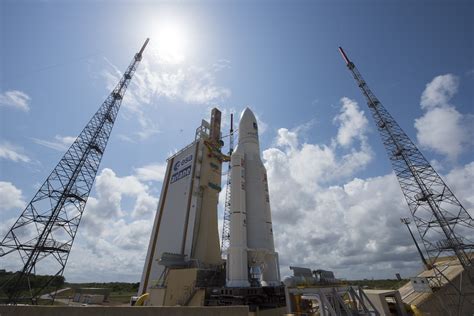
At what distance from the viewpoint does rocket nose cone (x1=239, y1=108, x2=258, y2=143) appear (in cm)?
2506

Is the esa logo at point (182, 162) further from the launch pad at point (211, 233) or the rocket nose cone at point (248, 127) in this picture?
the rocket nose cone at point (248, 127)

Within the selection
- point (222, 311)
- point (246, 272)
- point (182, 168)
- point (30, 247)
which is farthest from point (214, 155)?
point (222, 311)

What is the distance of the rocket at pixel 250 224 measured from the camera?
18547 millimetres

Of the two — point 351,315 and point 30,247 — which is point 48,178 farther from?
point 351,315

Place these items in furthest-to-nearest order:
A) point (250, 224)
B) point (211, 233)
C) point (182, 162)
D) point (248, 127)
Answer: point (182, 162) < point (211, 233) < point (248, 127) < point (250, 224)

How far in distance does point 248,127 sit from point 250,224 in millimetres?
10343

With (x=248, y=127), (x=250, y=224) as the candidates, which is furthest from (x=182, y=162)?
(x=250, y=224)

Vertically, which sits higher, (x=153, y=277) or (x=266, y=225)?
(x=266, y=225)

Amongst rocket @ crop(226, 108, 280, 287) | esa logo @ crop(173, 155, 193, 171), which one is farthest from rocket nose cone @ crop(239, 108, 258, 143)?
esa logo @ crop(173, 155, 193, 171)

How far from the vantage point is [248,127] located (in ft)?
83.5

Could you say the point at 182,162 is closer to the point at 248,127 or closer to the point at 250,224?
the point at 248,127

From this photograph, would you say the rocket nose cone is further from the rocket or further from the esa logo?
the esa logo

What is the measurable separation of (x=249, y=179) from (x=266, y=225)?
4.56 meters

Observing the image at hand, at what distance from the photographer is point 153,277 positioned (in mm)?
29203
